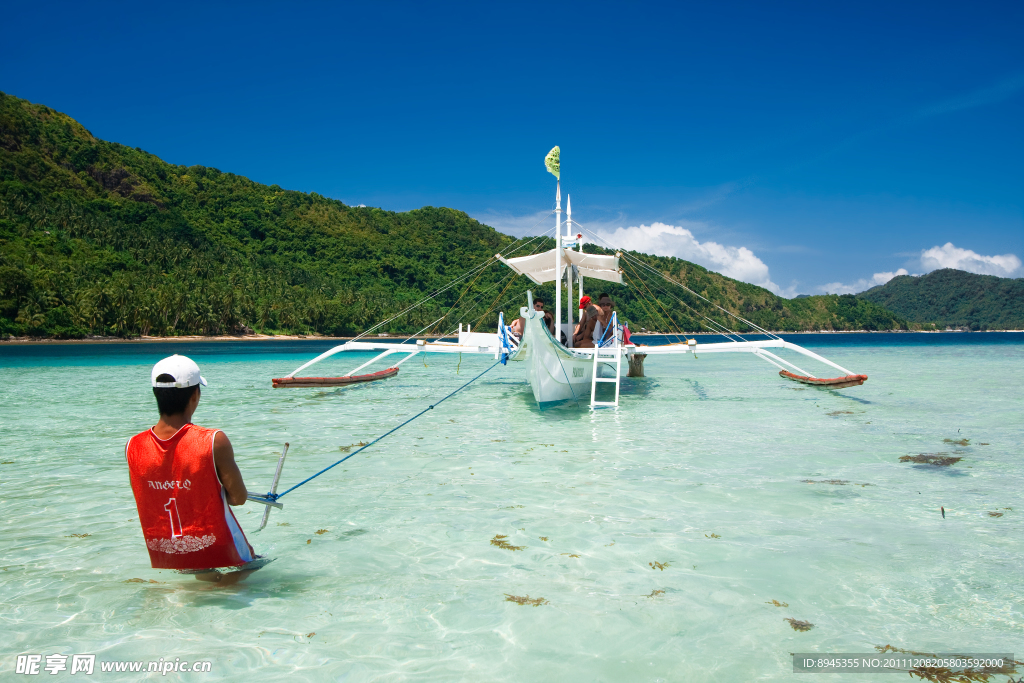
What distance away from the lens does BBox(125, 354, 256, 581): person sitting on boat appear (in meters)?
2.43

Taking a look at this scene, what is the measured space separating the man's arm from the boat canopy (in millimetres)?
8979

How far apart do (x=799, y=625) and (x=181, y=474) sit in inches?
113

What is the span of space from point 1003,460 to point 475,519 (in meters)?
5.92

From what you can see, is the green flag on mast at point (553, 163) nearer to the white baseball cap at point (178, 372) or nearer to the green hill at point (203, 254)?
the white baseball cap at point (178, 372)

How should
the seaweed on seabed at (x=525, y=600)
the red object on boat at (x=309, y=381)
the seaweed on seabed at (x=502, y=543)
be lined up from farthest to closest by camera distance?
the red object on boat at (x=309, y=381), the seaweed on seabed at (x=502, y=543), the seaweed on seabed at (x=525, y=600)

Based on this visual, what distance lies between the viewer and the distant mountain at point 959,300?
137 meters

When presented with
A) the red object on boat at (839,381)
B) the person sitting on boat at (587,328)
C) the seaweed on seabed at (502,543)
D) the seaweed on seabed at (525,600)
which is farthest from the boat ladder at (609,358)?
the seaweed on seabed at (525,600)

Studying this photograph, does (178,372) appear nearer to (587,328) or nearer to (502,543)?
(502,543)

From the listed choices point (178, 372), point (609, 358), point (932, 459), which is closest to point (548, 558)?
point (178, 372)

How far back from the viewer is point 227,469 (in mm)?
2508

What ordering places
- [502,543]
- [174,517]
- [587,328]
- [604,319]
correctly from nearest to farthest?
[174,517]
[502,543]
[587,328]
[604,319]

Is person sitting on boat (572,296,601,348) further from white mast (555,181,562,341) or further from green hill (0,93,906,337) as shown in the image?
green hill (0,93,906,337)

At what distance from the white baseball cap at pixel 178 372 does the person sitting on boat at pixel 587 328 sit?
9.20m

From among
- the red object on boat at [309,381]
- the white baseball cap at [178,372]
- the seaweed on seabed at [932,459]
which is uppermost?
the white baseball cap at [178,372]
